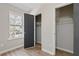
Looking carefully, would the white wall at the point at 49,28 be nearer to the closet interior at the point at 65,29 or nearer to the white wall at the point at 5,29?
the closet interior at the point at 65,29

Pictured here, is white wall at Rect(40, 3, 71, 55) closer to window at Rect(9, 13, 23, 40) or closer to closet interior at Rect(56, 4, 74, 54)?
closet interior at Rect(56, 4, 74, 54)

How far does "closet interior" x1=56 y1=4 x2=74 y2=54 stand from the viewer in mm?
2709

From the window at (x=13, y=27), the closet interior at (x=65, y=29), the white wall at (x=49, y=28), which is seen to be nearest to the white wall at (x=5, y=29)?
the window at (x=13, y=27)

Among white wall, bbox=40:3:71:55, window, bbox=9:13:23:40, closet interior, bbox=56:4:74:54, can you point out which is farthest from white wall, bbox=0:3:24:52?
closet interior, bbox=56:4:74:54

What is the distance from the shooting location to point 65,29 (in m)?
2.89

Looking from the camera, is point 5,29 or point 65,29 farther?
point 65,29

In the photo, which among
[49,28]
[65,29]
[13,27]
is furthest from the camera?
[65,29]

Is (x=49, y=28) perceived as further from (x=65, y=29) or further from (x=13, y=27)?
(x=13, y=27)

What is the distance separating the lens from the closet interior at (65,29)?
271 centimetres

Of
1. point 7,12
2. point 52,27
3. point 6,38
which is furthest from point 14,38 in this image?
point 52,27

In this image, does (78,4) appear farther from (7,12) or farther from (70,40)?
(7,12)

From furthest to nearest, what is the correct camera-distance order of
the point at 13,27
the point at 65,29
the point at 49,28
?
the point at 65,29, the point at 49,28, the point at 13,27

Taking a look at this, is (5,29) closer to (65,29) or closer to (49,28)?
(49,28)

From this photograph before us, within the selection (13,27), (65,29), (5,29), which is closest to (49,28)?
(65,29)
